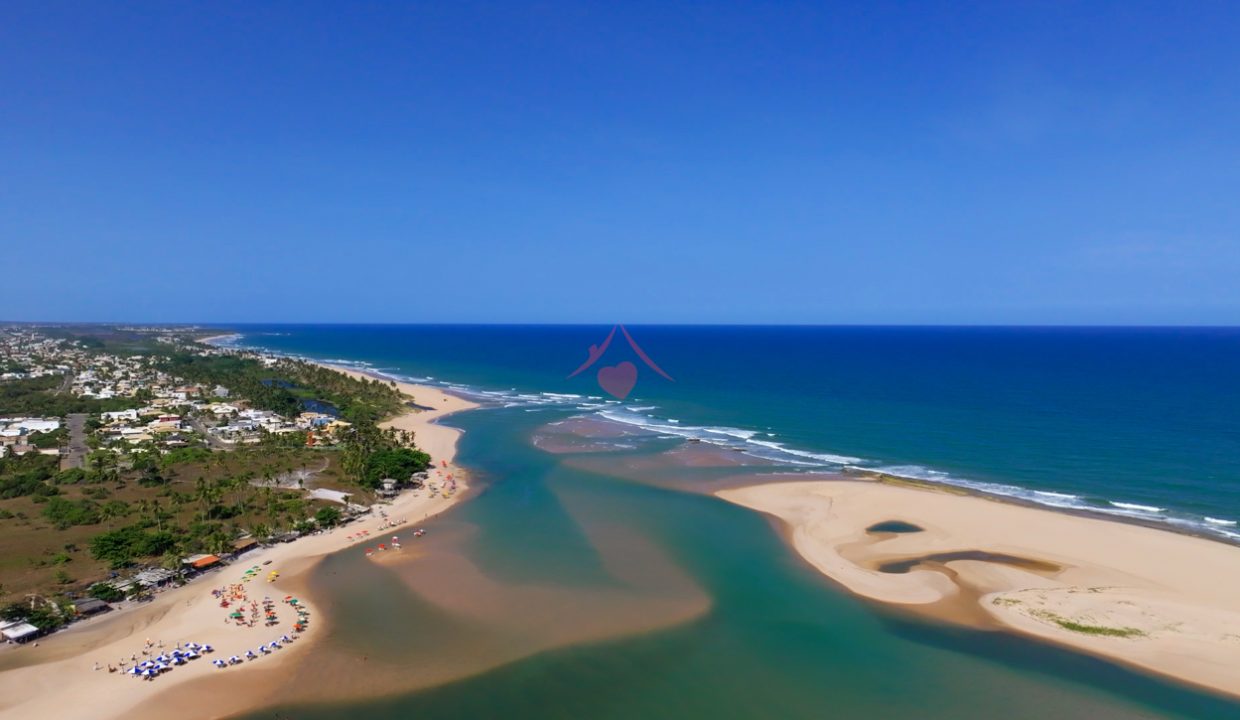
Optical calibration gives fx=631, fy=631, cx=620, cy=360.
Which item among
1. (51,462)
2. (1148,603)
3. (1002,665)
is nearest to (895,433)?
(1148,603)

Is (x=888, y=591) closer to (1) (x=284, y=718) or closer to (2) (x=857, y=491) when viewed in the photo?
(2) (x=857, y=491)

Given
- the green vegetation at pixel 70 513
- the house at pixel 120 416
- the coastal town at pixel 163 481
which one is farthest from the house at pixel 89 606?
the house at pixel 120 416

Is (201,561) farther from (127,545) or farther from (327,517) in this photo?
(327,517)

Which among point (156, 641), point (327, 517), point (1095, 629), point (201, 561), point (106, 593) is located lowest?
point (156, 641)

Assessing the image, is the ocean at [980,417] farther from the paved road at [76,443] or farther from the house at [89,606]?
the paved road at [76,443]

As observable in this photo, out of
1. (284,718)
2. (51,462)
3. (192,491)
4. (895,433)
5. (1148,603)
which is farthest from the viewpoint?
(895,433)

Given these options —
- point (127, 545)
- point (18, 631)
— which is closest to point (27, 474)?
point (127, 545)
